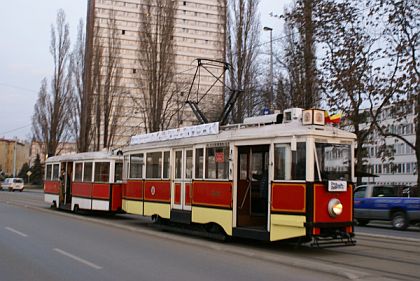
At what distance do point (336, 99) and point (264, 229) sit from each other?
51.1ft

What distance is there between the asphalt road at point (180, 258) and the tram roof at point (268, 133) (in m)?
2.58

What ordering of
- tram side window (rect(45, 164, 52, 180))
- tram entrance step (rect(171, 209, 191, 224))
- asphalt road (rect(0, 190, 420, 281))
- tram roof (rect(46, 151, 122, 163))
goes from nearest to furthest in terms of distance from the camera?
asphalt road (rect(0, 190, 420, 281))
tram entrance step (rect(171, 209, 191, 224))
tram roof (rect(46, 151, 122, 163))
tram side window (rect(45, 164, 52, 180))

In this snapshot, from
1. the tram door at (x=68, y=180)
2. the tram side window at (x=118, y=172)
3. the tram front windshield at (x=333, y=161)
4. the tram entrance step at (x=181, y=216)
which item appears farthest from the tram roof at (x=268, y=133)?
the tram door at (x=68, y=180)

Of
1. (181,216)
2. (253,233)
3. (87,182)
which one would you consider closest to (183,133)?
(181,216)

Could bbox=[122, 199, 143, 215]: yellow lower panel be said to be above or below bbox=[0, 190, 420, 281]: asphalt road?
above

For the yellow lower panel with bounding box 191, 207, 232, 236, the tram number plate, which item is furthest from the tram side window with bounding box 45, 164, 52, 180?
the tram number plate

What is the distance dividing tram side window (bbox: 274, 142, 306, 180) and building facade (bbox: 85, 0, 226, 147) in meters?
22.7

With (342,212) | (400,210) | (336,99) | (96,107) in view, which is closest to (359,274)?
(342,212)

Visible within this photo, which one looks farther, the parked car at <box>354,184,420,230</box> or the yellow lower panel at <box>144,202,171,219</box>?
the parked car at <box>354,184,420,230</box>

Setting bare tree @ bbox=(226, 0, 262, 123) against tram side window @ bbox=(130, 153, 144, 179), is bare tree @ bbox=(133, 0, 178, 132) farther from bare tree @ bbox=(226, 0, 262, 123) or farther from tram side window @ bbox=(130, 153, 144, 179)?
tram side window @ bbox=(130, 153, 144, 179)

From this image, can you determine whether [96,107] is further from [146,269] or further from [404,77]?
[146,269]

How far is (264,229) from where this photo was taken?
1125cm

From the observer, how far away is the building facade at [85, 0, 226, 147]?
122 ft

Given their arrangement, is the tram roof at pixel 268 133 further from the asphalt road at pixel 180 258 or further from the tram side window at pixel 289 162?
the asphalt road at pixel 180 258
